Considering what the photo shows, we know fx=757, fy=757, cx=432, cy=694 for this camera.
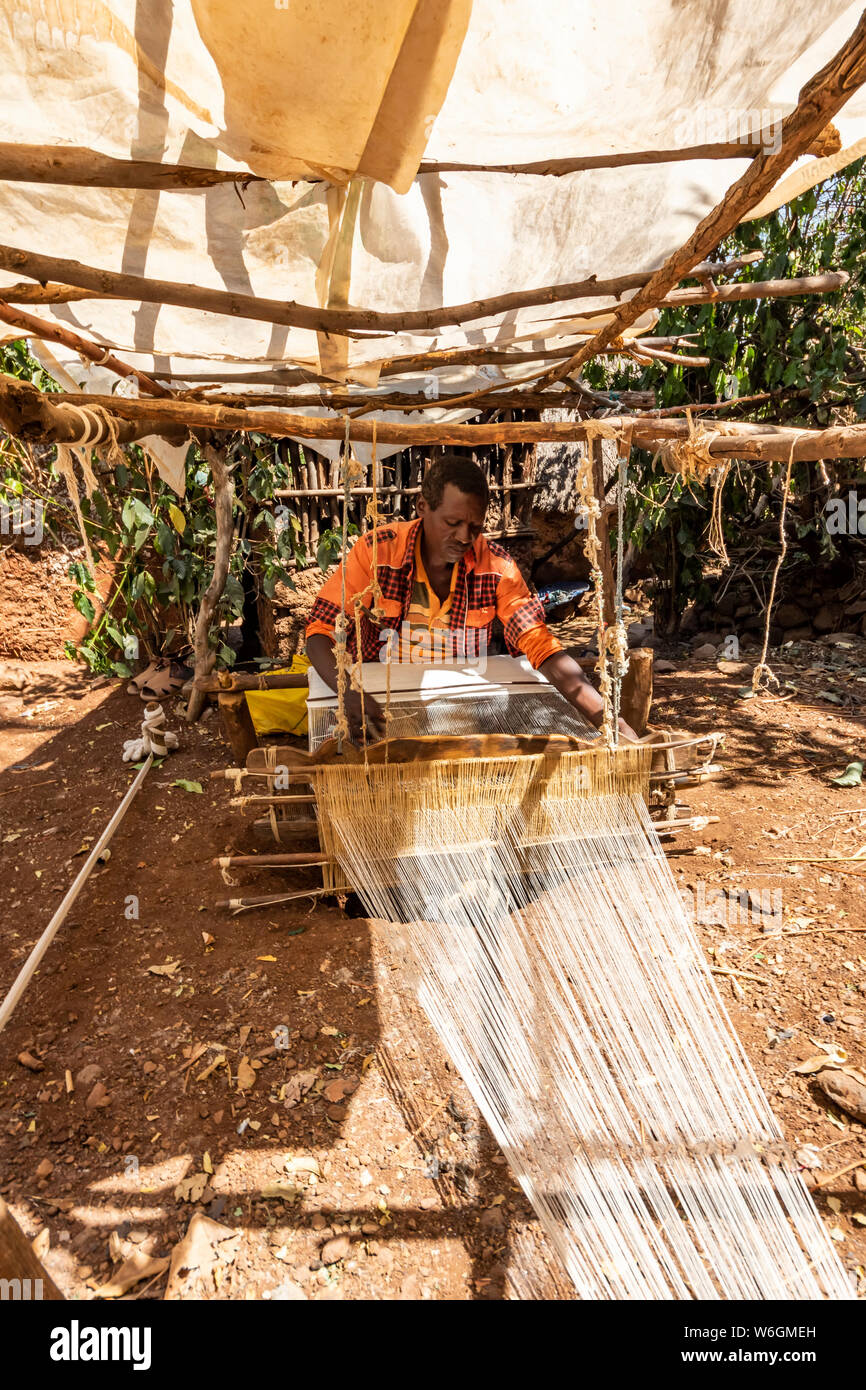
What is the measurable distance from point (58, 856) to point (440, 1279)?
110 inches

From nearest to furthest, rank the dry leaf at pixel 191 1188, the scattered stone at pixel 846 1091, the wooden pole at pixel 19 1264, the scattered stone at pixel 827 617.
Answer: the wooden pole at pixel 19 1264
the dry leaf at pixel 191 1188
the scattered stone at pixel 846 1091
the scattered stone at pixel 827 617

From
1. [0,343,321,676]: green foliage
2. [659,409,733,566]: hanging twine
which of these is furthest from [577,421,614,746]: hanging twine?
[0,343,321,676]: green foliage

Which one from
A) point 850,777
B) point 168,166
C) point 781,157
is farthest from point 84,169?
point 850,777

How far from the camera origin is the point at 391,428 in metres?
2.15

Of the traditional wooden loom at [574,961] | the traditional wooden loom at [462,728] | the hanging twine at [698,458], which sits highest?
the hanging twine at [698,458]

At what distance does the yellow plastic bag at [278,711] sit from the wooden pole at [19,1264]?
286cm

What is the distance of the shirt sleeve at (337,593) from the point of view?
348 cm

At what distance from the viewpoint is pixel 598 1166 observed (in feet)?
5.41

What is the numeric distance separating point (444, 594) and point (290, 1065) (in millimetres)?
2206

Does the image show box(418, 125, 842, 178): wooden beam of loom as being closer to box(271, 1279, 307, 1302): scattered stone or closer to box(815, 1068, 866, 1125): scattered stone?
box(815, 1068, 866, 1125): scattered stone

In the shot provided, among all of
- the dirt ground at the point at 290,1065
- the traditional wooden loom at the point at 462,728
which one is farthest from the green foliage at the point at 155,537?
the dirt ground at the point at 290,1065

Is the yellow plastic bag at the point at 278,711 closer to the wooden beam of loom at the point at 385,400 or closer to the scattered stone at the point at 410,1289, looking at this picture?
the wooden beam of loom at the point at 385,400

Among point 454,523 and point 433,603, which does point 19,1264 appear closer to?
point 454,523
